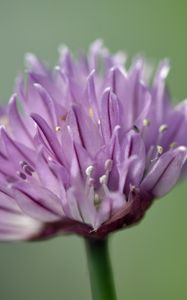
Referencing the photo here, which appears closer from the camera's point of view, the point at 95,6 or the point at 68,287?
Result: the point at 68,287

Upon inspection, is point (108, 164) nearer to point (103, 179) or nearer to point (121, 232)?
point (103, 179)

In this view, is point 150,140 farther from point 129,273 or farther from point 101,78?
point 129,273

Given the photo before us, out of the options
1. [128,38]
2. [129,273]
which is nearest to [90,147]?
[129,273]

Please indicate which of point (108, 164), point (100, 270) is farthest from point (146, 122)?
point (100, 270)

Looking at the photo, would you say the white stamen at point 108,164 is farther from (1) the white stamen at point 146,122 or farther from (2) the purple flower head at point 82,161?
(1) the white stamen at point 146,122

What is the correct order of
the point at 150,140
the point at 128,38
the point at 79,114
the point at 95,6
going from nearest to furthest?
the point at 79,114
the point at 150,140
the point at 128,38
the point at 95,6

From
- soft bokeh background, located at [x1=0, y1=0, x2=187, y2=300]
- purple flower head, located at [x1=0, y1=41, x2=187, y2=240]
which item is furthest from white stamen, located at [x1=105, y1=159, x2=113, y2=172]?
soft bokeh background, located at [x1=0, y1=0, x2=187, y2=300]

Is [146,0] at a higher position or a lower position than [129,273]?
higher
